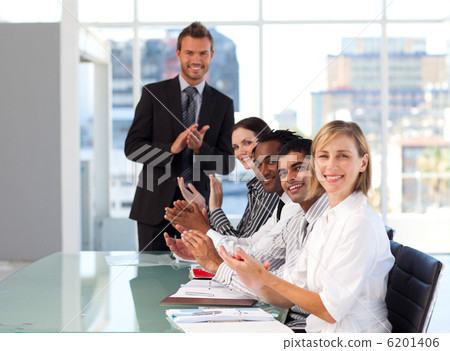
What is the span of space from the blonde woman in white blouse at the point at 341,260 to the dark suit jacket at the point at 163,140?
1330 millimetres

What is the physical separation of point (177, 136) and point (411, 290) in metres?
1.67

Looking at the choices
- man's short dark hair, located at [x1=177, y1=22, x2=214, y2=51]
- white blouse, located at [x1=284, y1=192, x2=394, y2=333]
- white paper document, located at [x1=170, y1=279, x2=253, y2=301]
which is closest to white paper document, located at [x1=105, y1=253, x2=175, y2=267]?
white paper document, located at [x1=170, y1=279, x2=253, y2=301]

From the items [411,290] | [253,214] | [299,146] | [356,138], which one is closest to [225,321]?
[411,290]

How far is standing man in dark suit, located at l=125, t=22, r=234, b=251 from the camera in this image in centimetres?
269

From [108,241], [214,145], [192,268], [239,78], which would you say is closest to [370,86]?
[239,78]

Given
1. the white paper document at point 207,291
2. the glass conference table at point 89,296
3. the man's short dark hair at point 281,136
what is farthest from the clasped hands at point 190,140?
the white paper document at point 207,291

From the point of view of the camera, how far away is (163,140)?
9.24ft

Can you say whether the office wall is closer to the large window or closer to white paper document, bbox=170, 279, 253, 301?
the large window

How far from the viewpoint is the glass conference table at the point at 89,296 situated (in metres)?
1.23

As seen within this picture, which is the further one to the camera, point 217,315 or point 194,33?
point 194,33

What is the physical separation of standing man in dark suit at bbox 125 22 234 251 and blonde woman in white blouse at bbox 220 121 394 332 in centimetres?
126

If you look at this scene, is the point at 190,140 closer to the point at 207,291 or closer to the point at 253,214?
the point at 253,214

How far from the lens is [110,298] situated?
145 centimetres

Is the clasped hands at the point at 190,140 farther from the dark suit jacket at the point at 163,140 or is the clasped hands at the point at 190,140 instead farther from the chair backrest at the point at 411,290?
the chair backrest at the point at 411,290
